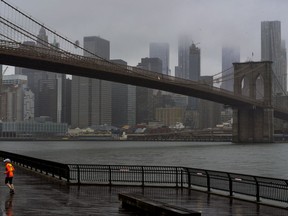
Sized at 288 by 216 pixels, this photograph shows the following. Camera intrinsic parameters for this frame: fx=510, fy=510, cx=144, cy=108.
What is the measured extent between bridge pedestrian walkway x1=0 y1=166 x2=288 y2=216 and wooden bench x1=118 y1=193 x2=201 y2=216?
26 cm

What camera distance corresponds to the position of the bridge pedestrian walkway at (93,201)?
1305 cm

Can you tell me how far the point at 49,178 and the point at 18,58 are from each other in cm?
4347

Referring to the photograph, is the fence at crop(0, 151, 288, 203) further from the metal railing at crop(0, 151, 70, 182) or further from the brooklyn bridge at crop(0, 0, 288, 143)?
the brooklyn bridge at crop(0, 0, 288, 143)

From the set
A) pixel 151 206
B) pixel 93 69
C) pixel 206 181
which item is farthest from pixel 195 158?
pixel 151 206

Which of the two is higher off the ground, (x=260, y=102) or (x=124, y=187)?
(x=260, y=102)

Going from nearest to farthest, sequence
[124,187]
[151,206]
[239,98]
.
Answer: [151,206], [124,187], [239,98]

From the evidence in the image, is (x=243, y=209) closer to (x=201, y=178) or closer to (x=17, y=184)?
(x=201, y=178)

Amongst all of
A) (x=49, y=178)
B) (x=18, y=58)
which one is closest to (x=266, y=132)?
(x=18, y=58)

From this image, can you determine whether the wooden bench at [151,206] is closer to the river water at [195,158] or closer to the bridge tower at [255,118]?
the river water at [195,158]

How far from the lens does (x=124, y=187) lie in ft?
64.1

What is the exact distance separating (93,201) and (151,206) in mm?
3749

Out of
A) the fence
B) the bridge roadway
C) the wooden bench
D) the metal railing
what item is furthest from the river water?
the wooden bench

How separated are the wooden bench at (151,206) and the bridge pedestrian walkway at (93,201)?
0.26 meters

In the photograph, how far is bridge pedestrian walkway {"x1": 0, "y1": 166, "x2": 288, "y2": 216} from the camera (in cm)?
1305
